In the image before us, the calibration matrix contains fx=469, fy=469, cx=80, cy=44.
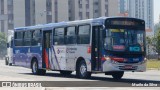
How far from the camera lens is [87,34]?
24.7 metres

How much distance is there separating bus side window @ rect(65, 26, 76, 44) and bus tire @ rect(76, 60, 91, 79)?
4.73 ft

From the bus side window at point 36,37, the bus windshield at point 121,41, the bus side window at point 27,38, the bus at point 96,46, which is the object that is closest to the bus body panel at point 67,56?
the bus at point 96,46

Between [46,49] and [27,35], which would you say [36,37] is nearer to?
[27,35]

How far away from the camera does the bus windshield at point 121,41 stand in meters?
23.2

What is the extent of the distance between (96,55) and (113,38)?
4.64ft

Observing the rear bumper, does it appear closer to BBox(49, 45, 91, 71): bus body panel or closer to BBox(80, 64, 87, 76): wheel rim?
BBox(49, 45, 91, 71): bus body panel

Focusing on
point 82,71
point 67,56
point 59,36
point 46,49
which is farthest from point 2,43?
point 82,71

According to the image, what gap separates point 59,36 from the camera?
91.9 ft

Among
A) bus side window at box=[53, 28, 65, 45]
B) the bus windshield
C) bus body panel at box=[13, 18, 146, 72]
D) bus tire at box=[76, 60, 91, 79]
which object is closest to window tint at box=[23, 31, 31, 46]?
bus body panel at box=[13, 18, 146, 72]

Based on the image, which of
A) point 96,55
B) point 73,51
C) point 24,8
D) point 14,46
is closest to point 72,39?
point 73,51

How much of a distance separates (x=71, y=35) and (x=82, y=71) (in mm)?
2367

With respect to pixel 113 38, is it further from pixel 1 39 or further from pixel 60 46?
pixel 1 39

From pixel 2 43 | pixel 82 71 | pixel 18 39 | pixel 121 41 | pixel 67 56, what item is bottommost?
pixel 82 71

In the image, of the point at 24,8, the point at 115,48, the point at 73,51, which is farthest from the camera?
the point at 24,8
